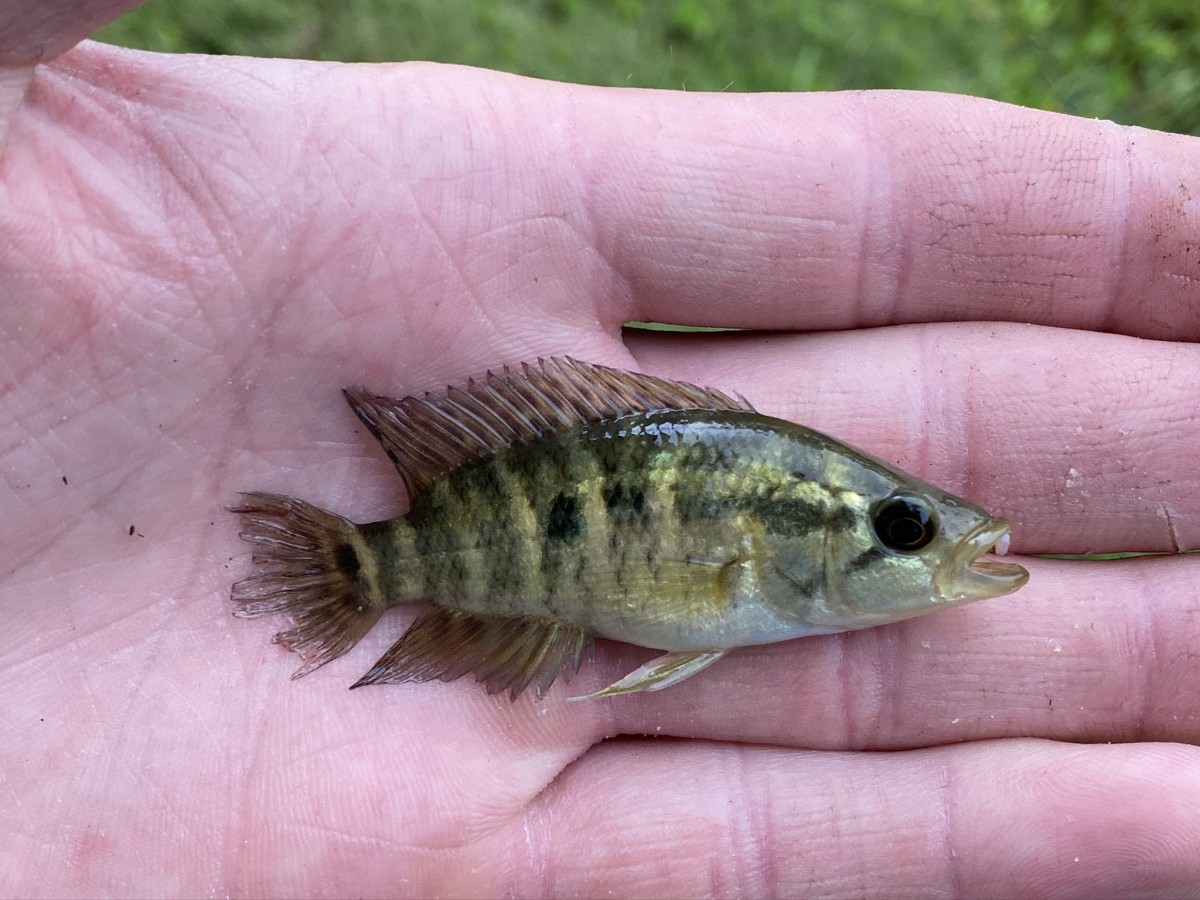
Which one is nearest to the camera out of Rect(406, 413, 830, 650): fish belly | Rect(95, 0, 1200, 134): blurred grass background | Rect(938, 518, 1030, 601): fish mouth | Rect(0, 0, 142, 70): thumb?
Rect(0, 0, 142, 70): thumb

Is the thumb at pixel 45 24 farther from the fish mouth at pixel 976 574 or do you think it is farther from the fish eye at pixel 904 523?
the fish mouth at pixel 976 574

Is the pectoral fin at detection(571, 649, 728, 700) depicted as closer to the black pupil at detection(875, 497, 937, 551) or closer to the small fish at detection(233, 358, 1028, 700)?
the small fish at detection(233, 358, 1028, 700)

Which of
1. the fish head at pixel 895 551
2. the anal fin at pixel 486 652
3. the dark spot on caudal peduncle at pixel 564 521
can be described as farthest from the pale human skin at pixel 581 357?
the dark spot on caudal peduncle at pixel 564 521

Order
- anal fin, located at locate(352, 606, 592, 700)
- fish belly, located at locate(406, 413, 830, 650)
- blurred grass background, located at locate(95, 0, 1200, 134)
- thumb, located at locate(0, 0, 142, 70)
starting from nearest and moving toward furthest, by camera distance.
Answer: thumb, located at locate(0, 0, 142, 70), fish belly, located at locate(406, 413, 830, 650), anal fin, located at locate(352, 606, 592, 700), blurred grass background, located at locate(95, 0, 1200, 134)

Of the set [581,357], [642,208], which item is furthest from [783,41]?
[581,357]

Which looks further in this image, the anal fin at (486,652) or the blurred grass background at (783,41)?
the blurred grass background at (783,41)

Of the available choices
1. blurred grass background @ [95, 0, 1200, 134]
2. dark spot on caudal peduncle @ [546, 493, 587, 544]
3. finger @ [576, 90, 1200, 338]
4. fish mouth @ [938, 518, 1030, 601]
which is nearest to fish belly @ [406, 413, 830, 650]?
dark spot on caudal peduncle @ [546, 493, 587, 544]
